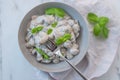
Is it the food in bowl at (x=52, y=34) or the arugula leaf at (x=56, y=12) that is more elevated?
the arugula leaf at (x=56, y=12)

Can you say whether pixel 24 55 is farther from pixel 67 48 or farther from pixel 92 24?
pixel 92 24

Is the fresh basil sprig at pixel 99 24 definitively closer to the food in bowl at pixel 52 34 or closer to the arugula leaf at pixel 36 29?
the food in bowl at pixel 52 34

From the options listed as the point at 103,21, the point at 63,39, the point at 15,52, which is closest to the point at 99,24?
the point at 103,21

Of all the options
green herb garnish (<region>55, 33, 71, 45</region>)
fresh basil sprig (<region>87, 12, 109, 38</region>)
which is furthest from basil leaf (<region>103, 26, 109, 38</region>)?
green herb garnish (<region>55, 33, 71, 45</region>)

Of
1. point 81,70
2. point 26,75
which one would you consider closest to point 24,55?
point 26,75

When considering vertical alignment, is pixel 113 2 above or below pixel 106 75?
above

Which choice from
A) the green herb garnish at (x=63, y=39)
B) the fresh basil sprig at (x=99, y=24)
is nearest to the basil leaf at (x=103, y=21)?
the fresh basil sprig at (x=99, y=24)
